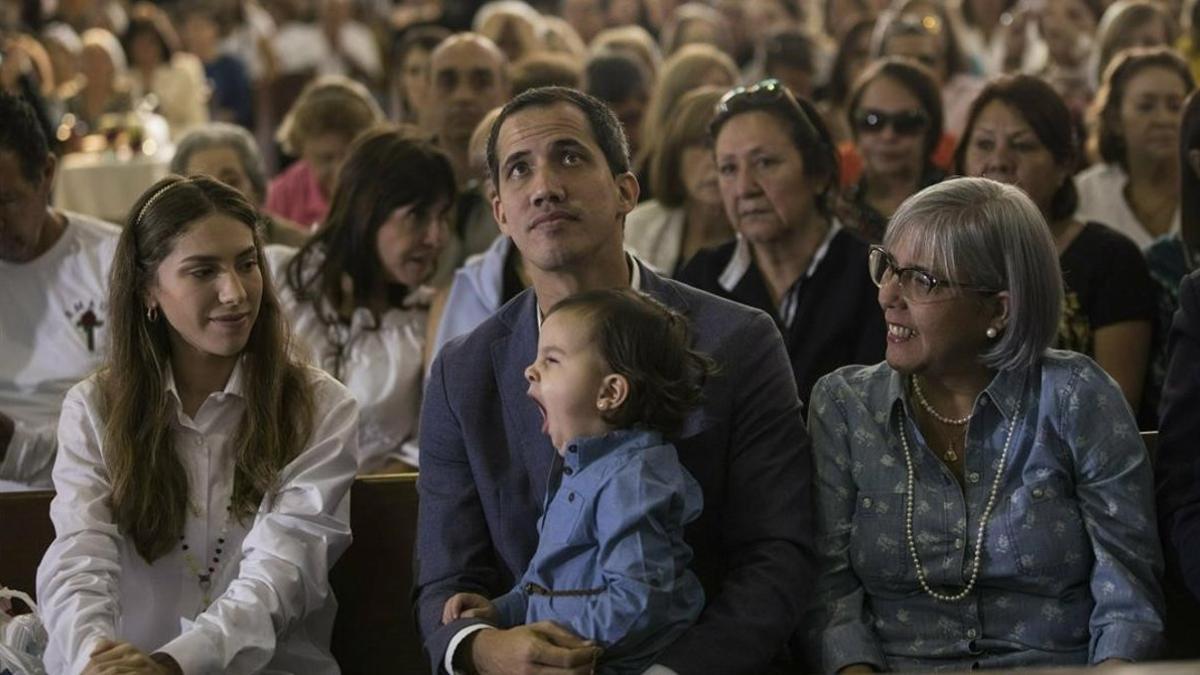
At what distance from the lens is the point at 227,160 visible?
579cm

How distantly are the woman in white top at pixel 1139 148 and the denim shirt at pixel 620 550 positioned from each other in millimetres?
2782

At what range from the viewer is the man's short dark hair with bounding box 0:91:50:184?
13.3ft

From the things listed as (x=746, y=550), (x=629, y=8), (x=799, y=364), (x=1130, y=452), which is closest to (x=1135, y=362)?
(x=799, y=364)

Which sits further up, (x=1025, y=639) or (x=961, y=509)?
(x=961, y=509)

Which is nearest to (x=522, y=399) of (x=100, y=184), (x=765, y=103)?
(x=765, y=103)

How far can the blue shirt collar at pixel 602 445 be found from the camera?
2781 mm

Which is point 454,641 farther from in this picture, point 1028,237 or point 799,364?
point 799,364

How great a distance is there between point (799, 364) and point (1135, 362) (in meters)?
0.79

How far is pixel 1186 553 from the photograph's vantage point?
9.70 ft

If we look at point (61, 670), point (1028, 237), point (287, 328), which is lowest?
point (61, 670)

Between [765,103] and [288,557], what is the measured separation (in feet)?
6.22

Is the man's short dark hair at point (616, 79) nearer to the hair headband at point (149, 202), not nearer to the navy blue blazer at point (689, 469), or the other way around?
the hair headband at point (149, 202)

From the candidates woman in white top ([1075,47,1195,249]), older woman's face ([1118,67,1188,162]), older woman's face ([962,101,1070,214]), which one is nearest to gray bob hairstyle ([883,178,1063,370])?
older woman's face ([962,101,1070,214])

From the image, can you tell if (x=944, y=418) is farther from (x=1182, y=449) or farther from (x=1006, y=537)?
(x=1182, y=449)
